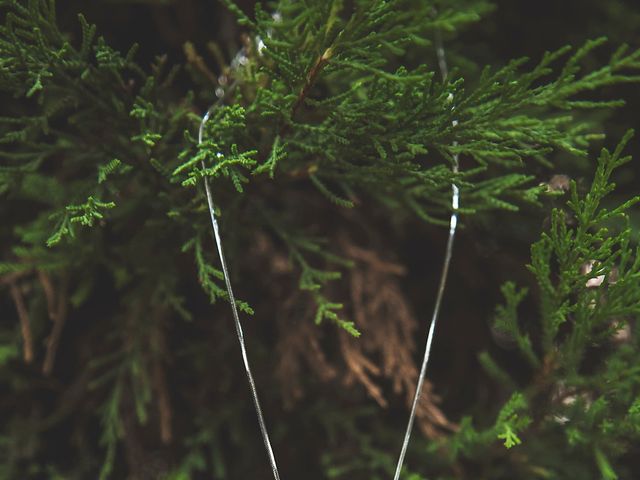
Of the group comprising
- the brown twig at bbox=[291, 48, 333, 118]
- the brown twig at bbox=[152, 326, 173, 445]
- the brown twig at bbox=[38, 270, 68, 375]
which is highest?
the brown twig at bbox=[291, 48, 333, 118]

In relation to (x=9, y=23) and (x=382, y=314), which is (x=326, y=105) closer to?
(x=9, y=23)

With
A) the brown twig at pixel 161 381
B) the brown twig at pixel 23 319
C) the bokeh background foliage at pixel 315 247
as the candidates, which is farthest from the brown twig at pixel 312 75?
the brown twig at pixel 23 319

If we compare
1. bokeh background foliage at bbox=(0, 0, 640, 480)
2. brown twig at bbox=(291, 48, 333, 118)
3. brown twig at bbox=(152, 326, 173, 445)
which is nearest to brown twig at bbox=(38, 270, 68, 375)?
bokeh background foliage at bbox=(0, 0, 640, 480)

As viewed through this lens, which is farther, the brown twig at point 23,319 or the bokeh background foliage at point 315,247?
the brown twig at point 23,319

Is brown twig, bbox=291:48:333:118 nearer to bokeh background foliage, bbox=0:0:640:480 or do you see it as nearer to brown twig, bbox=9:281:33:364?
bokeh background foliage, bbox=0:0:640:480

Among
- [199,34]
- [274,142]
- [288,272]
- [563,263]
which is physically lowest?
[563,263]

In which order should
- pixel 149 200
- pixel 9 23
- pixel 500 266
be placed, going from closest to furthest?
pixel 9 23 < pixel 149 200 < pixel 500 266

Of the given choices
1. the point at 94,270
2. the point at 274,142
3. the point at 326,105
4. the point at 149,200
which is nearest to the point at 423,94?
the point at 326,105

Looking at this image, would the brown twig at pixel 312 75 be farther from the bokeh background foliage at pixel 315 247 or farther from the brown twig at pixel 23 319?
the brown twig at pixel 23 319
